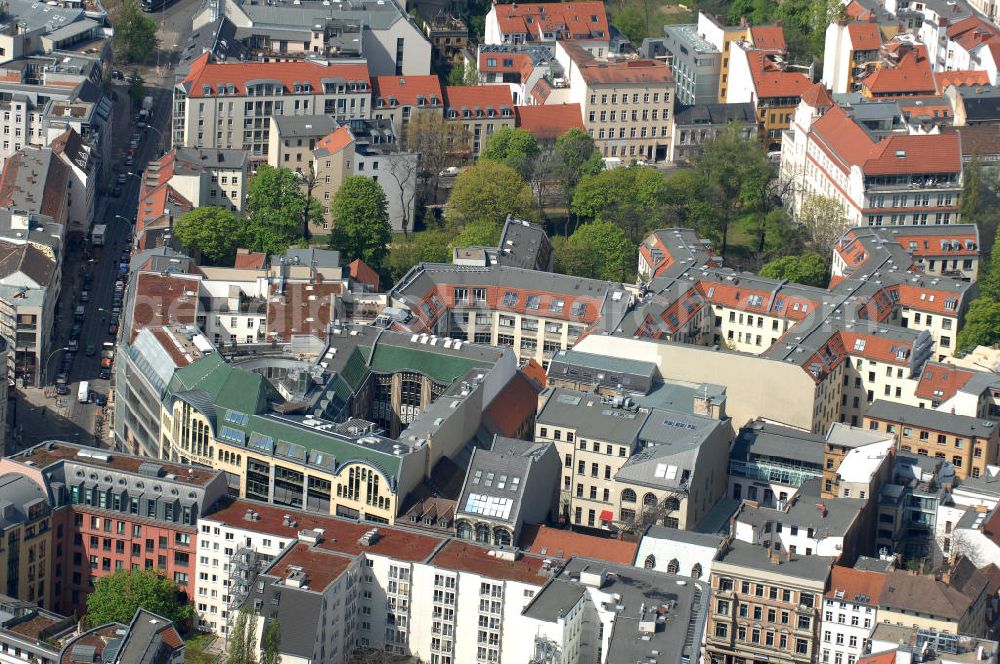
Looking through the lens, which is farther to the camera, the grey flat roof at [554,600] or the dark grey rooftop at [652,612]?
the grey flat roof at [554,600]

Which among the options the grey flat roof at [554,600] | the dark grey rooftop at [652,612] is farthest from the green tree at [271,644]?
the dark grey rooftop at [652,612]

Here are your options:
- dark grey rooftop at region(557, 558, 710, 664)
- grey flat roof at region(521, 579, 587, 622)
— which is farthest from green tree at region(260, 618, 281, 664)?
dark grey rooftop at region(557, 558, 710, 664)

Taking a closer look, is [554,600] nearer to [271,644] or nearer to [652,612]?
[652,612]

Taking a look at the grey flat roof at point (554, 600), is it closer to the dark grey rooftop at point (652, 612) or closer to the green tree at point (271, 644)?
the dark grey rooftop at point (652, 612)

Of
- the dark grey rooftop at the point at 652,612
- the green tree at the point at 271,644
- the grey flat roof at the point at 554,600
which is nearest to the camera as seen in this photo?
the dark grey rooftop at the point at 652,612

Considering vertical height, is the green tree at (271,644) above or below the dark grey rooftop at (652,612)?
below

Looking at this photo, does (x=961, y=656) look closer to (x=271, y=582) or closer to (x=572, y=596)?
(x=572, y=596)

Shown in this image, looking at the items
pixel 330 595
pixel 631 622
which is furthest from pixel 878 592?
pixel 330 595

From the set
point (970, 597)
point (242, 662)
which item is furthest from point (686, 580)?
point (242, 662)

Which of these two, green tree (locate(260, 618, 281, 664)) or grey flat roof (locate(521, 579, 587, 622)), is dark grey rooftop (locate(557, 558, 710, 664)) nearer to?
grey flat roof (locate(521, 579, 587, 622))
